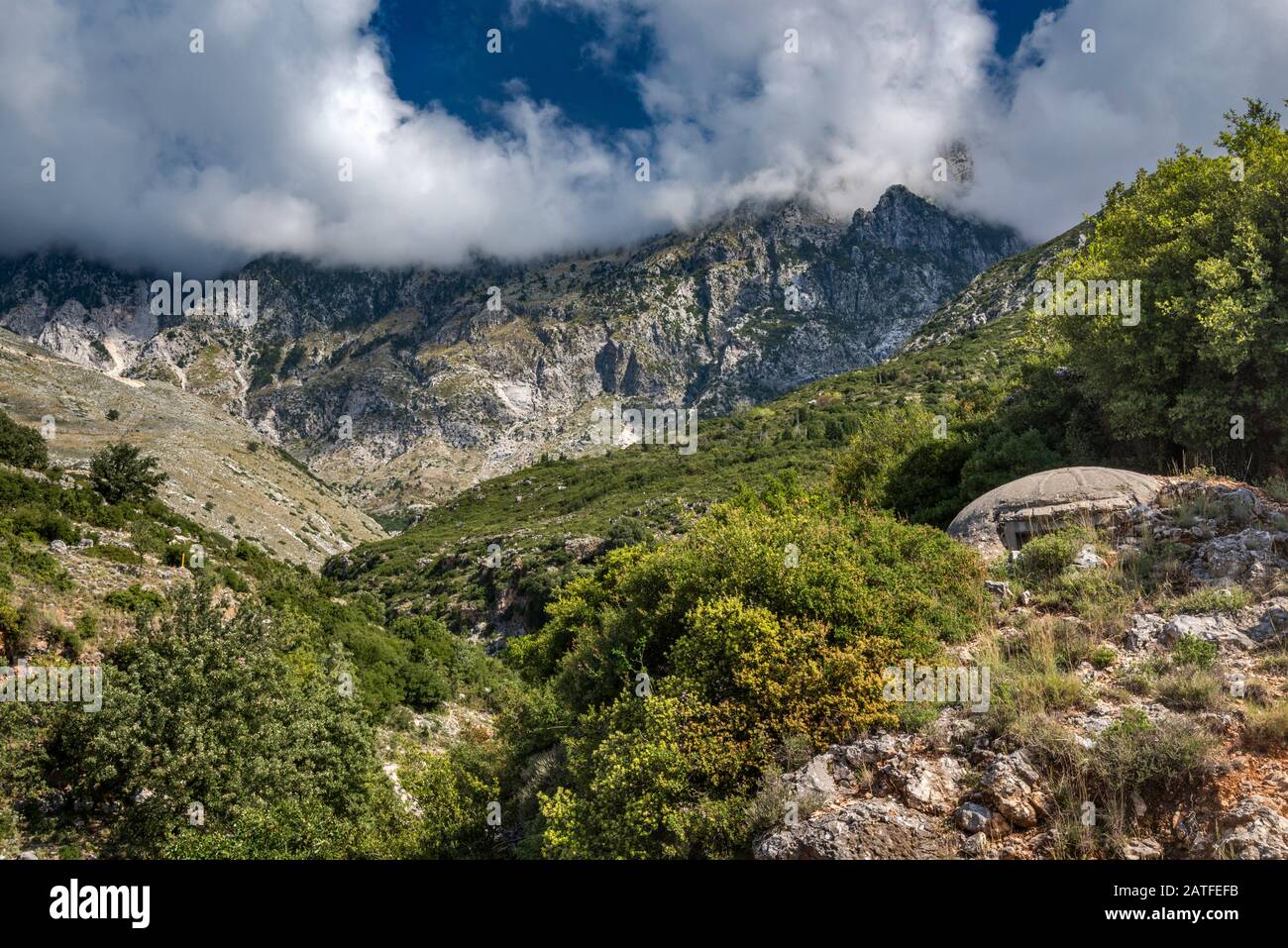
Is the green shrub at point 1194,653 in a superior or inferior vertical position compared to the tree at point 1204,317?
inferior

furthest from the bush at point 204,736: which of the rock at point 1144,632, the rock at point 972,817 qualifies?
the rock at point 1144,632

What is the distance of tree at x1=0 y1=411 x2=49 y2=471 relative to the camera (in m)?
31.9

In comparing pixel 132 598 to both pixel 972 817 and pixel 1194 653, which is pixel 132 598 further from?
pixel 1194 653

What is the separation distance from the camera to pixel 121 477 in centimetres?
3334

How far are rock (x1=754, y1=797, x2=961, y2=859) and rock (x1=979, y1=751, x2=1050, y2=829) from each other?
536 mm

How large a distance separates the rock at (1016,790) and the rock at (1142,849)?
653 mm

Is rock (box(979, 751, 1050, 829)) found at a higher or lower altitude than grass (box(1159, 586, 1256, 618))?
lower

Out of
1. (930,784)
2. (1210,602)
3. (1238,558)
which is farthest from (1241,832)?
(1238,558)

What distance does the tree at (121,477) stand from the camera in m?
32.4

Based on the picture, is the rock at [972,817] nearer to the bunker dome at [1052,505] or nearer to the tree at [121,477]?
the bunker dome at [1052,505]

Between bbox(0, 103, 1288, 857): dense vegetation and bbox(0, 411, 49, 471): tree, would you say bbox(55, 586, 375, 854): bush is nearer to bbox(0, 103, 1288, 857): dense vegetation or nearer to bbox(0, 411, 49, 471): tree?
bbox(0, 103, 1288, 857): dense vegetation

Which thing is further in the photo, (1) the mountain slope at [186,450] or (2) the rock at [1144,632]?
(1) the mountain slope at [186,450]

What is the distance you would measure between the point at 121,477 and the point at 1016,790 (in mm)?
40650

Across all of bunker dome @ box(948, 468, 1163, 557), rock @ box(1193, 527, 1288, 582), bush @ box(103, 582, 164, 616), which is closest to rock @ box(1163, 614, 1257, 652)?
rock @ box(1193, 527, 1288, 582)
